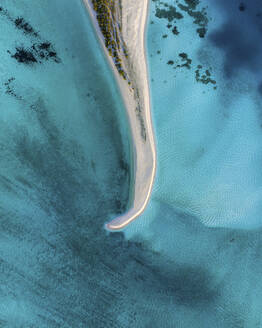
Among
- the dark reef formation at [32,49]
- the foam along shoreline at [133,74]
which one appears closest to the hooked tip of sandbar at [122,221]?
the foam along shoreline at [133,74]

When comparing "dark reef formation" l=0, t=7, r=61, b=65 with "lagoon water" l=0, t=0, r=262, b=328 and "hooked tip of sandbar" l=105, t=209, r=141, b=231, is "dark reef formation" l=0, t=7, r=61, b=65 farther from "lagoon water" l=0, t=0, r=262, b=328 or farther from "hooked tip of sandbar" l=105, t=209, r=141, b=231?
"hooked tip of sandbar" l=105, t=209, r=141, b=231

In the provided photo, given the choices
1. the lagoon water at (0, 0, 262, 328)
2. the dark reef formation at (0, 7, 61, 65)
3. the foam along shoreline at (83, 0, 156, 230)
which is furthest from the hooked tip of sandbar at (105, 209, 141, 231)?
the dark reef formation at (0, 7, 61, 65)

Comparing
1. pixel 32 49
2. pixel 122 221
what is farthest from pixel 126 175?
pixel 32 49

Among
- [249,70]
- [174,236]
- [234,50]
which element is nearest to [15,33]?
[234,50]

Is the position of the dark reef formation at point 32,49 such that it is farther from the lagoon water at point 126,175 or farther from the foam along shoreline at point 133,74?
the foam along shoreline at point 133,74

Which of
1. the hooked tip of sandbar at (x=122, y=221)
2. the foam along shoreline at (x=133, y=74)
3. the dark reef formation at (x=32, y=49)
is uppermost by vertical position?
the dark reef formation at (x=32, y=49)

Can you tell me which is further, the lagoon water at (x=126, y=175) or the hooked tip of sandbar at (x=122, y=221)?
the hooked tip of sandbar at (x=122, y=221)

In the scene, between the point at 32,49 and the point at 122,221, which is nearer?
the point at 32,49

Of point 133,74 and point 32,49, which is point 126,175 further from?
point 32,49
